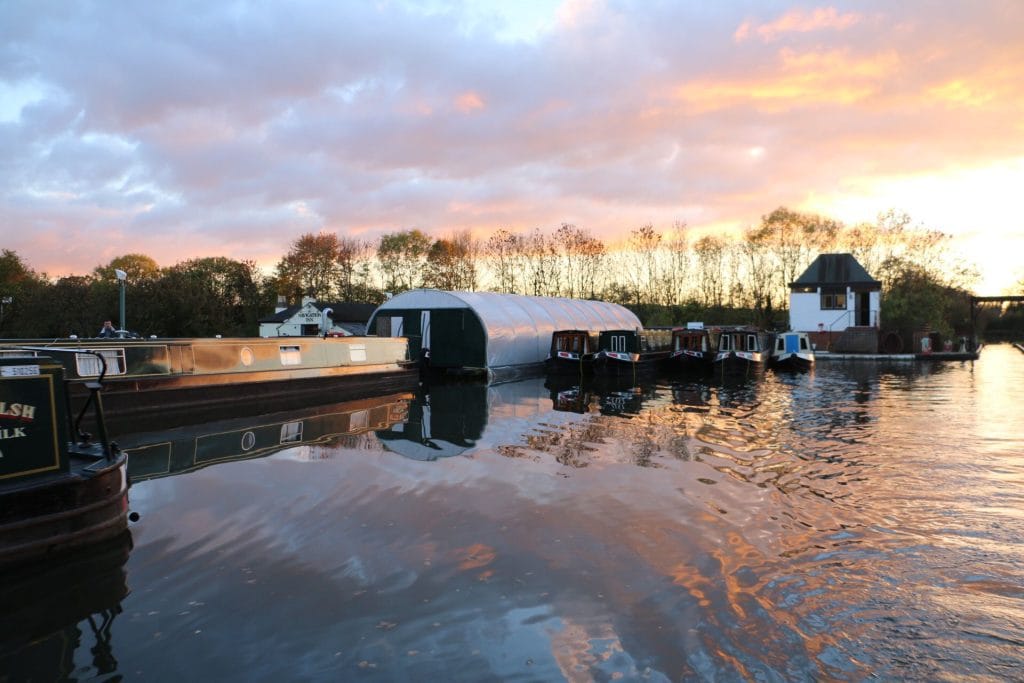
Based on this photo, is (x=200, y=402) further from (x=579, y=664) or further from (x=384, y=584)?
(x=579, y=664)

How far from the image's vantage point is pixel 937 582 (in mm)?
5512

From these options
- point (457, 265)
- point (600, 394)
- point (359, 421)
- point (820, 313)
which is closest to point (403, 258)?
point (457, 265)

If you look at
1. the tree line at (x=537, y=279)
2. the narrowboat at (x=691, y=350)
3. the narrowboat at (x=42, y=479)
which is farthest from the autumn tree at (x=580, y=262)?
the narrowboat at (x=42, y=479)

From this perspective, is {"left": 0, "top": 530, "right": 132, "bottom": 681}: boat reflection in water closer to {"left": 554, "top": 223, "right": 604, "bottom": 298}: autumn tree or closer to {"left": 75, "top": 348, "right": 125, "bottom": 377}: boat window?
{"left": 75, "top": 348, "right": 125, "bottom": 377}: boat window

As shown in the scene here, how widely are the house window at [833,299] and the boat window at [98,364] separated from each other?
45796mm

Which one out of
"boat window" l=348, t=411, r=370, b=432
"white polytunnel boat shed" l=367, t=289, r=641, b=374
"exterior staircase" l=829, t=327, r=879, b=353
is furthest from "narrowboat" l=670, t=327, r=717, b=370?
"boat window" l=348, t=411, r=370, b=432

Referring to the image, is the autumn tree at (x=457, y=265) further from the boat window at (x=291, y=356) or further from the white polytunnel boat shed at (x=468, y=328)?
the boat window at (x=291, y=356)

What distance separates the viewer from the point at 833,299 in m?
46.6

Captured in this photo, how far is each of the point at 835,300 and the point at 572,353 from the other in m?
28.2

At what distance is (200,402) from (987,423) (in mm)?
18417

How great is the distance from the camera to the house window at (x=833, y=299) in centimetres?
4628

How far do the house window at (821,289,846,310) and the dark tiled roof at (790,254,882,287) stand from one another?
736mm

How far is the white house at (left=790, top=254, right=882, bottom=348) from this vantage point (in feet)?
150

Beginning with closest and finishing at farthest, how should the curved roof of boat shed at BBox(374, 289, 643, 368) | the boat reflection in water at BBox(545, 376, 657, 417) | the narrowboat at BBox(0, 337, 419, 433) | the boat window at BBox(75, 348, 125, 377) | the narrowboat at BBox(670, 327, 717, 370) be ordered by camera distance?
the boat window at BBox(75, 348, 125, 377) → the narrowboat at BBox(0, 337, 419, 433) → the boat reflection in water at BBox(545, 376, 657, 417) → the curved roof of boat shed at BBox(374, 289, 643, 368) → the narrowboat at BBox(670, 327, 717, 370)
